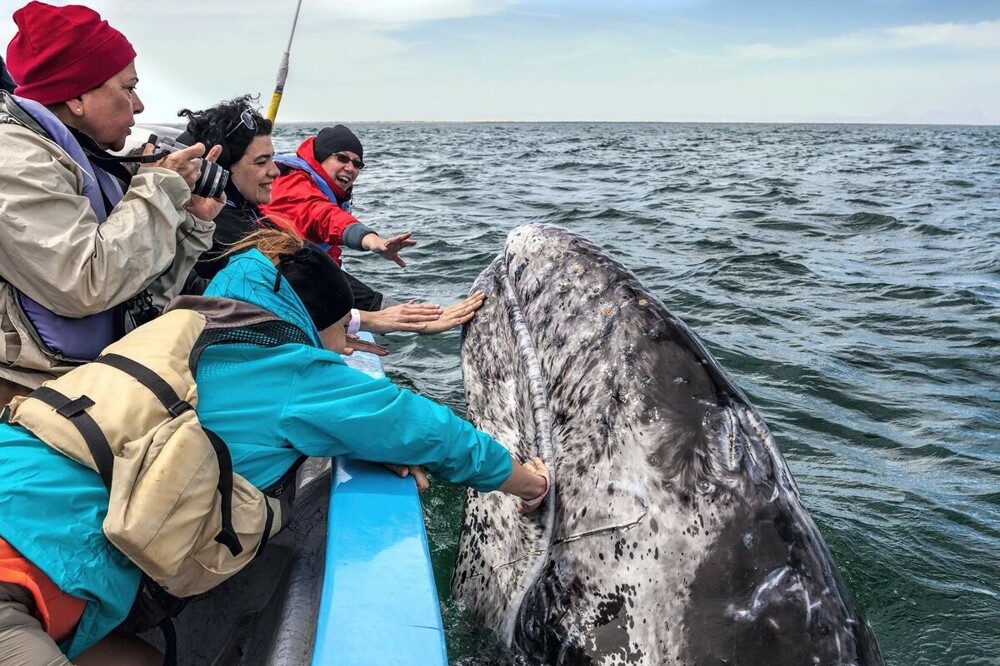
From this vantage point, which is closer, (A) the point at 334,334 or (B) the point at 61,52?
(B) the point at 61,52

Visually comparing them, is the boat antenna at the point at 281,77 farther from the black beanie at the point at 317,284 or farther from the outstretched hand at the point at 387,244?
the black beanie at the point at 317,284

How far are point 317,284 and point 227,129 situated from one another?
6.05 feet

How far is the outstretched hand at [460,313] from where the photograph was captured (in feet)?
12.8

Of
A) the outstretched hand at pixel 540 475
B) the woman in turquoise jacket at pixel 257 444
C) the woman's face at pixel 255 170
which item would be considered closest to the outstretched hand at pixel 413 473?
the woman in turquoise jacket at pixel 257 444

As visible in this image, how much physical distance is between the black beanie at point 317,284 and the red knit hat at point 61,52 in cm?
105

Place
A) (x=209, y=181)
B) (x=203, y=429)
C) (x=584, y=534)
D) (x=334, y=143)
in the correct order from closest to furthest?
1. (x=203, y=429)
2. (x=584, y=534)
3. (x=209, y=181)
4. (x=334, y=143)

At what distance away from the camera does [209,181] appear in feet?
11.9

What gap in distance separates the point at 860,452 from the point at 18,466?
5.27 m

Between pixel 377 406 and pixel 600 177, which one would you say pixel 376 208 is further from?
pixel 377 406

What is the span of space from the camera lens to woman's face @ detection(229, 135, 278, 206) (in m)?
0.91

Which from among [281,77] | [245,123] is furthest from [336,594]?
[281,77]

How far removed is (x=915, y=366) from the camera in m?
7.50

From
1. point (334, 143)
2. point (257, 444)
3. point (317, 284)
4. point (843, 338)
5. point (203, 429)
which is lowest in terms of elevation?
point (843, 338)

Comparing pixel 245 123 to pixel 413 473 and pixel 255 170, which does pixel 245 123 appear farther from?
pixel 413 473
